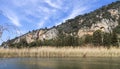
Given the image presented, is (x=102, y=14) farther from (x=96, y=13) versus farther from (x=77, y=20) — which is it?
(x=77, y=20)

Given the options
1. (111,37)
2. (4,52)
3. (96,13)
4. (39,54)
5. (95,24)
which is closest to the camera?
(4,52)

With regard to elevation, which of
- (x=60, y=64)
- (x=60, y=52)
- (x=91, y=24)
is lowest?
(x=60, y=64)

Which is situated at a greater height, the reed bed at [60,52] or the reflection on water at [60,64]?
the reed bed at [60,52]

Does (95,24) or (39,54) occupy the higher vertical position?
(95,24)

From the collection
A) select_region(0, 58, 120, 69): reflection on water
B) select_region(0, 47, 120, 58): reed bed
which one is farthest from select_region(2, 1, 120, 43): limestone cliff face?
select_region(0, 58, 120, 69): reflection on water

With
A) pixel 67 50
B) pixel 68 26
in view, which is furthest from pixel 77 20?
pixel 67 50

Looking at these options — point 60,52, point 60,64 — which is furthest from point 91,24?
point 60,64

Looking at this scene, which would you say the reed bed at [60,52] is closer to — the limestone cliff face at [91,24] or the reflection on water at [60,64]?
the reflection on water at [60,64]

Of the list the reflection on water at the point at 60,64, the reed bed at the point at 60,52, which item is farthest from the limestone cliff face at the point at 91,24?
the reflection on water at the point at 60,64

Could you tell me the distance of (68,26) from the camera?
437 feet

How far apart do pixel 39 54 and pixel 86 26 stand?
94454mm

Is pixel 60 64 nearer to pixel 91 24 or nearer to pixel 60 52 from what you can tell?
pixel 60 52

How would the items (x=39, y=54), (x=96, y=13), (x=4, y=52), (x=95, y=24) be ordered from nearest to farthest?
1. (x=4, y=52)
2. (x=39, y=54)
3. (x=95, y=24)
4. (x=96, y=13)

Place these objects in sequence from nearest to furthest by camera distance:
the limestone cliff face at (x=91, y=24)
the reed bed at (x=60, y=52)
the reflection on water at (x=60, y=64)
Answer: the reflection on water at (x=60, y=64) < the reed bed at (x=60, y=52) < the limestone cliff face at (x=91, y=24)
